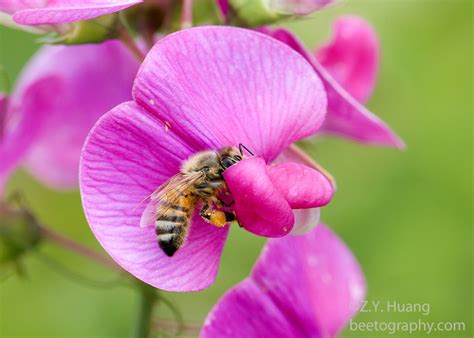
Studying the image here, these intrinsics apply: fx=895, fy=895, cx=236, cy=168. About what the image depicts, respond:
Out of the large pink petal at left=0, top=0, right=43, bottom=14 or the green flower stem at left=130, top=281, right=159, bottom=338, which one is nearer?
the large pink petal at left=0, top=0, right=43, bottom=14

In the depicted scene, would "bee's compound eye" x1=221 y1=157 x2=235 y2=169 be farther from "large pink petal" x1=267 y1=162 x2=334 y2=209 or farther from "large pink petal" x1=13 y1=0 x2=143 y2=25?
"large pink petal" x1=13 y1=0 x2=143 y2=25

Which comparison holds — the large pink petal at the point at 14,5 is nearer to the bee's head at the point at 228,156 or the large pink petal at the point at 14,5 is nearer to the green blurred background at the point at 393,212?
the bee's head at the point at 228,156

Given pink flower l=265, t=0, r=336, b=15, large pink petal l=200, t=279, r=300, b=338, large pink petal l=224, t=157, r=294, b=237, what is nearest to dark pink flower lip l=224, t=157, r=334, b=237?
large pink petal l=224, t=157, r=294, b=237

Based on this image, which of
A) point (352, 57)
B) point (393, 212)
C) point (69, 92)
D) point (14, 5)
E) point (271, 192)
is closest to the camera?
point (271, 192)

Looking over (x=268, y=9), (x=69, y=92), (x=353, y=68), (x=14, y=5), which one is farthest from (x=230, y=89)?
(x=69, y=92)

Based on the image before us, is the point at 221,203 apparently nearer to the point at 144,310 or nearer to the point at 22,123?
the point at 144,310

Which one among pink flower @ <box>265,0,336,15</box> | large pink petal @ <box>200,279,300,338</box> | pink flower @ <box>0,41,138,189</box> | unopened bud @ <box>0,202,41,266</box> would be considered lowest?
large pink petal @ <box>200,279,300,338</box>

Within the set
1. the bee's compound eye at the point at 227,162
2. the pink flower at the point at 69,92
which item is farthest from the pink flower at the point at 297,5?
the pink flower at the point at 69,92

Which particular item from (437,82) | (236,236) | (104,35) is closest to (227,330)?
(104,35)
